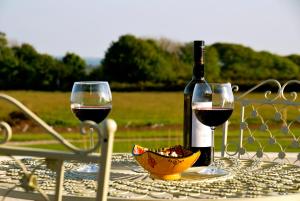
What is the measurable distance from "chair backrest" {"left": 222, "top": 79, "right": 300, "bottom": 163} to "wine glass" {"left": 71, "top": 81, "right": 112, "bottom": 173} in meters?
1.34

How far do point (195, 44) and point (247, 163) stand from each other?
0.64m

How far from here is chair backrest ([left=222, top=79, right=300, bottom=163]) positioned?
375 centimetres

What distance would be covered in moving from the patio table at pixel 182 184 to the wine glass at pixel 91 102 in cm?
21

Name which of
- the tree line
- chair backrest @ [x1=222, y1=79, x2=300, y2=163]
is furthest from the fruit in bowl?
the tree line

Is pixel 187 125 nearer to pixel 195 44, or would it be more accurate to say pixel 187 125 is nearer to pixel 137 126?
pixel 195 44

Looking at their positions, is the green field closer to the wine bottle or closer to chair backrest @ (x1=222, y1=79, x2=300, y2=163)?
chair backrest @ (x1=222, y1=79, x2=300, y2=163)

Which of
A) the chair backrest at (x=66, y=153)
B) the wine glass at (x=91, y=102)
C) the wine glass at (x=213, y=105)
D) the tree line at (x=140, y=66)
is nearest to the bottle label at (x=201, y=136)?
the wine glass at (x=213, y=105)

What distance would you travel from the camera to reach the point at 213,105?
2.35 metres

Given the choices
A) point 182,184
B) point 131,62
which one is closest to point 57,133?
point 182,184

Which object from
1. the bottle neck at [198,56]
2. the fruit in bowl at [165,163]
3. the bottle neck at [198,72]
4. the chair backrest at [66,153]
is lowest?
the fruit in bowl at [165,163]

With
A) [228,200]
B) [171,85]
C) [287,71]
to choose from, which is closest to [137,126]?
[171,85]

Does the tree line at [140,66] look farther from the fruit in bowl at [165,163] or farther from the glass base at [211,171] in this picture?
the fruit in bowl at [165,163]

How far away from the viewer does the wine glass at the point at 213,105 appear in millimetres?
2314

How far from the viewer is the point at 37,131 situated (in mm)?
17688
